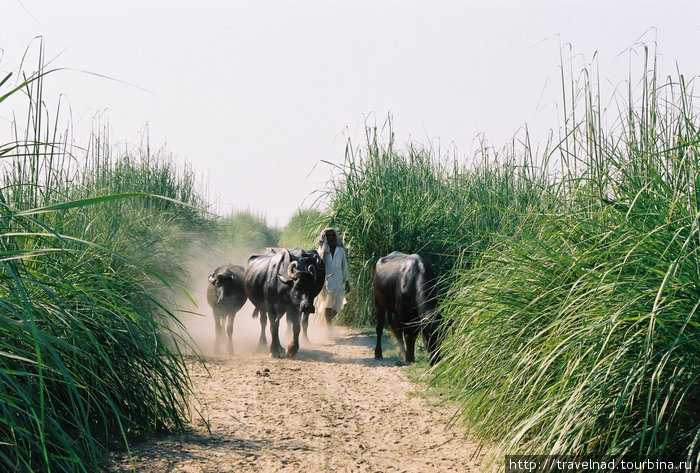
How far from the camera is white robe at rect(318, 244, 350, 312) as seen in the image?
30.1ft

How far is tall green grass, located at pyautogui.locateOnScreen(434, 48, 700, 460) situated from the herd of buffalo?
2680mm

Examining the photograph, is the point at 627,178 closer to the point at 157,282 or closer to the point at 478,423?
the point at 478,423

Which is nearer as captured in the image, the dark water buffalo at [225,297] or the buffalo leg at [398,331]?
the buffalo leg at [398,331]

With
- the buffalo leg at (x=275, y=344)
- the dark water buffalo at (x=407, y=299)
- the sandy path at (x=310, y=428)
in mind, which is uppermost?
the dark water buffalo at (x=407, y=299)

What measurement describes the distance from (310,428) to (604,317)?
2593 millimetres

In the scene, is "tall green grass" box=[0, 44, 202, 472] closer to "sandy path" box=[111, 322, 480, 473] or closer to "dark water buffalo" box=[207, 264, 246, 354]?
"sandy path" box=[111, 322, 480, 473]

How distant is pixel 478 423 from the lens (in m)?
4.27

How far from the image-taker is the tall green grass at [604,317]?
9.55 ft

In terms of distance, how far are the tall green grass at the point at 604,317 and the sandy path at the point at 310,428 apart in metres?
0.53

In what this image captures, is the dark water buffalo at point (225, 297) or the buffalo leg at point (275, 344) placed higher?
the dark water buffalo at point (225, 297)

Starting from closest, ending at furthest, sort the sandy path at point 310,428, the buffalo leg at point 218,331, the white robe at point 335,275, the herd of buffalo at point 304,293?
1. the sandy path at point 310,428
2. the herd of buffalo at point 304,293
3. the buffalo leg at point 218,331
4. the white robe at point 335,275

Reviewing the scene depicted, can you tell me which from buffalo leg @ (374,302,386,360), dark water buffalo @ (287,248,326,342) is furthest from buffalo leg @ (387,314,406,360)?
dark water buffalo @ (287,248,326,342)

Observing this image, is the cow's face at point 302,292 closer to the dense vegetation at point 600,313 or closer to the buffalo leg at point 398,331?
the buffalo leg at point 398,331

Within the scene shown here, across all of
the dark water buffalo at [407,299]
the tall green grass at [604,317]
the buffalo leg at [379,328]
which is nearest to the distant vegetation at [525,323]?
the tall green grass at [604,317]
